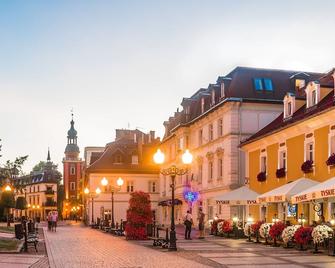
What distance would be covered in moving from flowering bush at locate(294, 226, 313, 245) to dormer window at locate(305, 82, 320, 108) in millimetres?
10740

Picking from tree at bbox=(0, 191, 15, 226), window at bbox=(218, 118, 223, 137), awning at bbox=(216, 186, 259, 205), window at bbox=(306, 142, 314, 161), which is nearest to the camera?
window at bbox=(306, 142, 314, 161)

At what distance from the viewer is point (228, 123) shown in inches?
1815

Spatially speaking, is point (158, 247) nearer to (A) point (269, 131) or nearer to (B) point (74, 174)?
(A) point (269, 131)

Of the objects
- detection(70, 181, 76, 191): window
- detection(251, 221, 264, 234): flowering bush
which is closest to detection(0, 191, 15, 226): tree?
detection(251, 221, 264, 234): flowering bush

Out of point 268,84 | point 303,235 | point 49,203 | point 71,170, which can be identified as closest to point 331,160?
point 303,235

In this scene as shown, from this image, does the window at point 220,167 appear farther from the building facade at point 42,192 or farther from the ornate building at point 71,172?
the building facade at point 42,192

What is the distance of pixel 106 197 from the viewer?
7738 centimetres

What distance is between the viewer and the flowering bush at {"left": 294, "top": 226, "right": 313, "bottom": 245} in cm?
2380

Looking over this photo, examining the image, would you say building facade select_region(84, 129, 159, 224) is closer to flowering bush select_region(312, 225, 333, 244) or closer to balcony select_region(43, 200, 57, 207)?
flowering bush select_region(312, 225, 333, 244)

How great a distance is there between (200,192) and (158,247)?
26739 mm

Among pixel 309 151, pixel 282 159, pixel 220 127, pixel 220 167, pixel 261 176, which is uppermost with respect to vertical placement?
pixel 220 127

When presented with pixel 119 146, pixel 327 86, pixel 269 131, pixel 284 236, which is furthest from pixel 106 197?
pixel 284 236

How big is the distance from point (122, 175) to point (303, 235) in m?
56.3

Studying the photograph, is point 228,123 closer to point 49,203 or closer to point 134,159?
point 134,159
